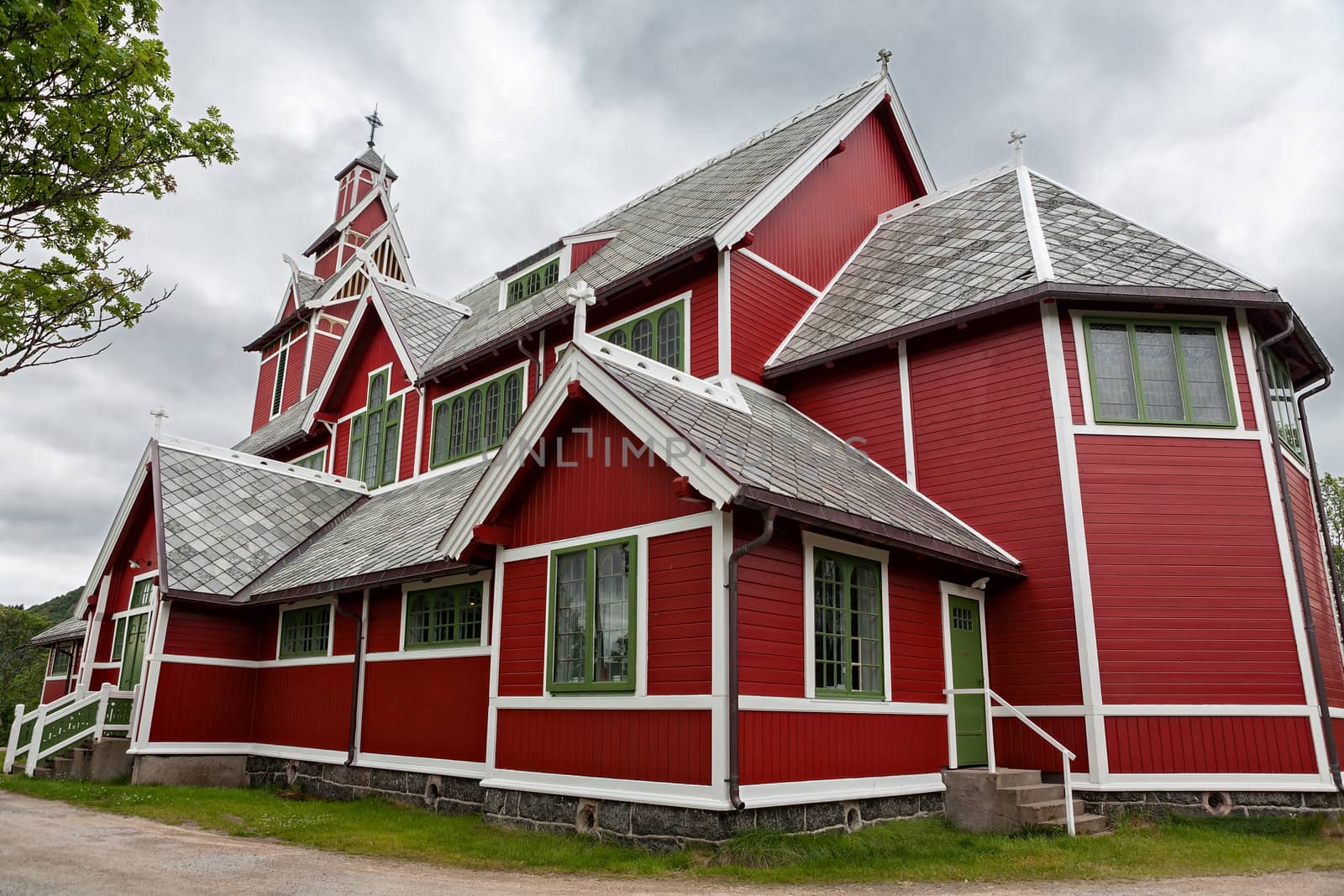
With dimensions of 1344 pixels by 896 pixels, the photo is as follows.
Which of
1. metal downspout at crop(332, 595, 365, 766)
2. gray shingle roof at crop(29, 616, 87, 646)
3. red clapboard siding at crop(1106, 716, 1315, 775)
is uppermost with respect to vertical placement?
gray shingle roof at crop(29, 616, 87, 646)

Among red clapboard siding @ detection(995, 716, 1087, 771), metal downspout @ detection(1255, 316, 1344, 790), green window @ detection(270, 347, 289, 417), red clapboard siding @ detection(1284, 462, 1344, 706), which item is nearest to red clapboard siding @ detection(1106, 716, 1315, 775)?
metal downspout @ detection(1255, 316, 1344, 790)

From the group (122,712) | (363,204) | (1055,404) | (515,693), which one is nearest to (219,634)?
(122,712)

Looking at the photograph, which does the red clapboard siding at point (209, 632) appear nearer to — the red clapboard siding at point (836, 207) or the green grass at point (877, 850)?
the green grass at point (877, 850)

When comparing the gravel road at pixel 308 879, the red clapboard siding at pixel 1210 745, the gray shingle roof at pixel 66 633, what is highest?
the gray shingle roof at pixel 66 633

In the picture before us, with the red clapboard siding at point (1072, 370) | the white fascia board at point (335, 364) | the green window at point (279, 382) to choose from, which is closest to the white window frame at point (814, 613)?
the red clapboard siding at point (1072, 370)

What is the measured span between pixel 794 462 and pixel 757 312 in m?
5.00

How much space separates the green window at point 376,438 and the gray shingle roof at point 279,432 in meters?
2.15

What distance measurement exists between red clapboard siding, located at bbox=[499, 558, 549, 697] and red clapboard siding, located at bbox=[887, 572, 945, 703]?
410 centimetres

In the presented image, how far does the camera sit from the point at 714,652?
29.9 feet

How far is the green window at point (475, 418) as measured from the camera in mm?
18703

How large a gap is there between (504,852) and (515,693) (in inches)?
79.6

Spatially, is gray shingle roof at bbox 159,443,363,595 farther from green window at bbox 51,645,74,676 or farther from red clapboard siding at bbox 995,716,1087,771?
green window at bbox 51,645,74,676

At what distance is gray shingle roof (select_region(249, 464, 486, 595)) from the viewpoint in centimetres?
1495

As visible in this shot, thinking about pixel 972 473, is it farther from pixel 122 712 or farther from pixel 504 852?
pixel 122 712
